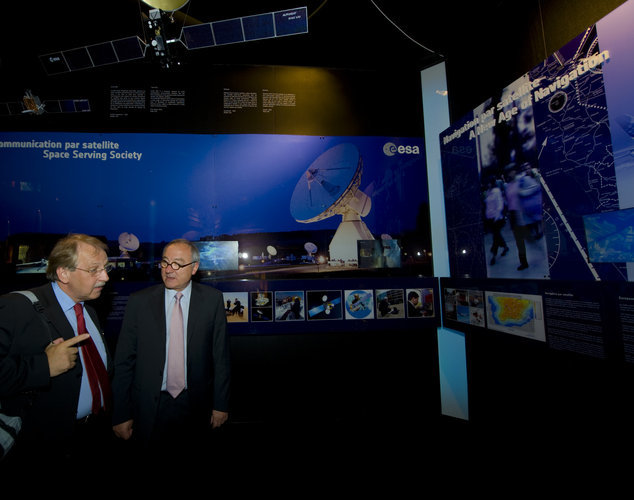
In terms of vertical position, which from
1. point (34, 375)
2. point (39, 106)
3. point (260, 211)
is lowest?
point (34, 375)

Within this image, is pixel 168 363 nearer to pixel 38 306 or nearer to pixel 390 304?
pixel 38 306

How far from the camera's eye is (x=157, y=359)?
6.78ft

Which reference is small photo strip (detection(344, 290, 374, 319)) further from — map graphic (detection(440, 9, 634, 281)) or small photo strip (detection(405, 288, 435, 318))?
map graphic (detection(440, 9, 634, 281))

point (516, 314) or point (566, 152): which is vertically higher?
point (566, 152)

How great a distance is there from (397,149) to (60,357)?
360 centimetres

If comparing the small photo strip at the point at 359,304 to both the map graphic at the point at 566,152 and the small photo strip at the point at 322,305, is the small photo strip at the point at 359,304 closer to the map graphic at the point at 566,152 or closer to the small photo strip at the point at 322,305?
the small photo strip at the point at 322,305

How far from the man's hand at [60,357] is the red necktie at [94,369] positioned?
0.27m

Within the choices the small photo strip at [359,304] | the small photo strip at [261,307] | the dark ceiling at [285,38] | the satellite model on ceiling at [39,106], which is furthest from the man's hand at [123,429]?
the dark ceiling at [285,38]

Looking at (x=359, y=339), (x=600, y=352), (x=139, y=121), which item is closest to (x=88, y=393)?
(x=359, y=339)

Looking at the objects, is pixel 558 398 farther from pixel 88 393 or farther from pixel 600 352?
pixel 88 393

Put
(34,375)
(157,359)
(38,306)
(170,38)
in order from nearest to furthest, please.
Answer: (34,375), (38,306), (157,359), (170,38)

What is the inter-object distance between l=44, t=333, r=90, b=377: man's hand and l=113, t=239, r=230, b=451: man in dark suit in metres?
0.56

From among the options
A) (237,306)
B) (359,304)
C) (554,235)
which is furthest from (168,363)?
(554,235)

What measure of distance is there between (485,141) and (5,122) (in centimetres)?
526
